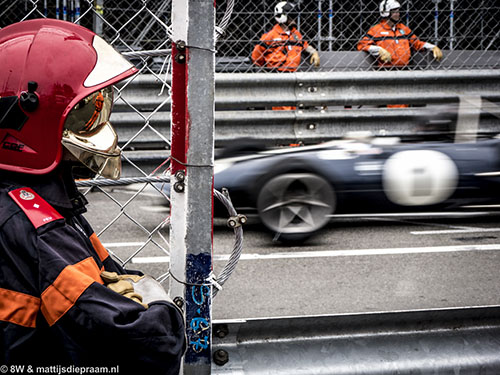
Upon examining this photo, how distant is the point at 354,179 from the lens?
17.9ft

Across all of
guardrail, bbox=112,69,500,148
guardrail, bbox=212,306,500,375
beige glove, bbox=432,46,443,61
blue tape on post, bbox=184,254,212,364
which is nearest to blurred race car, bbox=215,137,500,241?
guardrail, bbox=112,69,500,148

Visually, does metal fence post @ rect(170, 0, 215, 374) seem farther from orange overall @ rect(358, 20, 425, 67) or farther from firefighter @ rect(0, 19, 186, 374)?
orange overall @ rect(358, 20, 425, 67)

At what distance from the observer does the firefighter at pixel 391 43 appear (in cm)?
816

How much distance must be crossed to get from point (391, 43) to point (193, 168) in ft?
24.0

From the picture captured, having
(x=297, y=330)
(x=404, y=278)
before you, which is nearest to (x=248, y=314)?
(x=404, y=278)

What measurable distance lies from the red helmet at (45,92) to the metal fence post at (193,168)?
8.0 inches

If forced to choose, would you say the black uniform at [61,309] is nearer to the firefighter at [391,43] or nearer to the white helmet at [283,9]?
the firefighter at [391,43]

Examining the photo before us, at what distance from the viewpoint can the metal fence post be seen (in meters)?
1.61

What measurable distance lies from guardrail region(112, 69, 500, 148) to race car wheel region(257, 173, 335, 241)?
2.18 m

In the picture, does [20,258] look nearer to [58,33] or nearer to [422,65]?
[58,33]

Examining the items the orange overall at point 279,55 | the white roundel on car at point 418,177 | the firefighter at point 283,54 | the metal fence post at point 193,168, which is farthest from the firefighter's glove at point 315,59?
the metal fence post at point 193,168

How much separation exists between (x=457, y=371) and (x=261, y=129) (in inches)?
231

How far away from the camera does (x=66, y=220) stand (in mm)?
1588

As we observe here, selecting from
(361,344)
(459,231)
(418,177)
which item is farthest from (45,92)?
(459,231)
